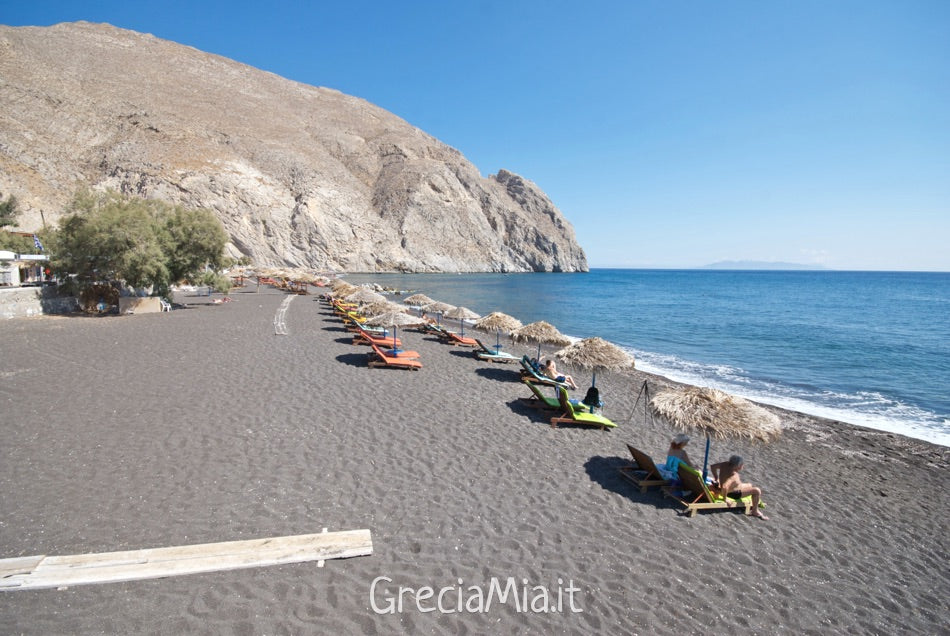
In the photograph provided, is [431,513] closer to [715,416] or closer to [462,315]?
[715,416]

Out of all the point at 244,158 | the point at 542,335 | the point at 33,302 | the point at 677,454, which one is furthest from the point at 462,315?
the point at 244,158

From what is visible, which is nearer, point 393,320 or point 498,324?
point 393,320

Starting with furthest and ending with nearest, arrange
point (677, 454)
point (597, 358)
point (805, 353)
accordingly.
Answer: point (805, 353), point (597, 358), point (677, 454)

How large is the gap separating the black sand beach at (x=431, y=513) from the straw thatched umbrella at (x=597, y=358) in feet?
3.77

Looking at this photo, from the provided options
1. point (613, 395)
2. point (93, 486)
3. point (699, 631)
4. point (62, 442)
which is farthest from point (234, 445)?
point (613, 395)

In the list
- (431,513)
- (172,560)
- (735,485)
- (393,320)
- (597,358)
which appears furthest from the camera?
(393,320)

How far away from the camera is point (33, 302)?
18.1m

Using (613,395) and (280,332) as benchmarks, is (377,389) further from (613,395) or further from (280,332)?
(280,332)

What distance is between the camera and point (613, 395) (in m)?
11.2

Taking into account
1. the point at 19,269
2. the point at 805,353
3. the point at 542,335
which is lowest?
the point at 805,353

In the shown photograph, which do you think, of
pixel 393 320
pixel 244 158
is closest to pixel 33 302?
pixel 393 320

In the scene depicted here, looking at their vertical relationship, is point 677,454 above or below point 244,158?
below

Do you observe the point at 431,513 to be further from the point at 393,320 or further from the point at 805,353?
the point at 805,353

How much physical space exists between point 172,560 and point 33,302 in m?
21.4
